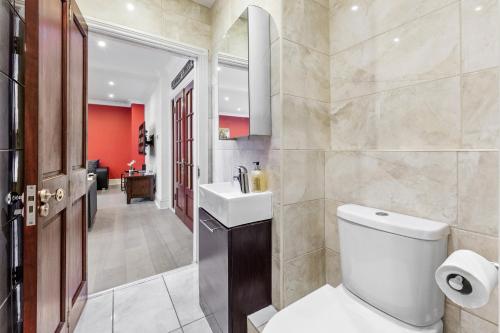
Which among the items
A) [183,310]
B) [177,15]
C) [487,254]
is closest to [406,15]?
[487,254]

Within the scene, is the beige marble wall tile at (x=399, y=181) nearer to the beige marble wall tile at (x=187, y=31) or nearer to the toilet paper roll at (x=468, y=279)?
the toilet paper roll at (x=468, y=279)

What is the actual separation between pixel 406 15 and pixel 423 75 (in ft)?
1.01

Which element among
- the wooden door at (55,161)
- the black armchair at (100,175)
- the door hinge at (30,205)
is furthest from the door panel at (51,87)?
the black armchair at (100,175)

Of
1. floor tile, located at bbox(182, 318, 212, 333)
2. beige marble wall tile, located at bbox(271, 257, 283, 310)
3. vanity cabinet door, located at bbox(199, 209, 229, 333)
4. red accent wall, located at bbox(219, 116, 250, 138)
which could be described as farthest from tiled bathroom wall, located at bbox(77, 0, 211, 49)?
floor tile, located at bbox(182, 318, 212, 333)

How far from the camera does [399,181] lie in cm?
107

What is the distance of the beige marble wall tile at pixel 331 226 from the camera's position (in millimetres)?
1354

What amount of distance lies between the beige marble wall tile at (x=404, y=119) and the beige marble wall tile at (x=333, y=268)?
671 millimetres

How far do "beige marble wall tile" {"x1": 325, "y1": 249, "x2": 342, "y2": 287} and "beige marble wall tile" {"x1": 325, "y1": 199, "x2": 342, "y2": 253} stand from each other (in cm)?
4

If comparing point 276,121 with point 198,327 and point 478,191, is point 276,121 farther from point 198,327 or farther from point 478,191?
point 198,327

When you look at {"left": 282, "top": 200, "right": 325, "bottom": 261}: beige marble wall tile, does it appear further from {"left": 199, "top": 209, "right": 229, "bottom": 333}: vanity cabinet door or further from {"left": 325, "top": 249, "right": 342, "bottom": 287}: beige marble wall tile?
{"left": 199, "top": 209, "right": 229, "bottom": 333}: vanity cabinet door

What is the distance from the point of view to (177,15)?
1.92m

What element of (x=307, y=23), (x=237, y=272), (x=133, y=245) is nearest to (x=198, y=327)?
(x=237, y=272)

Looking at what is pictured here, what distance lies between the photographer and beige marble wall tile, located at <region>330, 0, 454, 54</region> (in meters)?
1.02

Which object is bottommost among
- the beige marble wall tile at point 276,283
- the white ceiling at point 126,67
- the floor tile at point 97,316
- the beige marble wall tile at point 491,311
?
the floor tile at point 97,316
